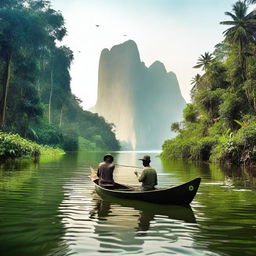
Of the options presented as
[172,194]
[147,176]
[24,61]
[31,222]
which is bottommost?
[31,222]

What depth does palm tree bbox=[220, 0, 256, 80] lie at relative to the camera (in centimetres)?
3953

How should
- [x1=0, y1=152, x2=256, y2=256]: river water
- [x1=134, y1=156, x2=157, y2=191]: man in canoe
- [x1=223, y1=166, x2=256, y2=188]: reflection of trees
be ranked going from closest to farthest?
[x1=0, y1=152, x2=256, y2=256]: river water < [x1=134, y1=156, x2=157, y2=191]: man in canoe < [x1=223, y1=166, x2=256, y2=188]: reflection of trees

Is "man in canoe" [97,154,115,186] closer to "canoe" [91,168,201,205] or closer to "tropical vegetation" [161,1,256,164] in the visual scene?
"canoe" [91,168,201,205]

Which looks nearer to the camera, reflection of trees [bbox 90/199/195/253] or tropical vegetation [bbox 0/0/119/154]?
reflection of trees [bbox 90/199/195/253]

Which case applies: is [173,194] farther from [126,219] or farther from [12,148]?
[12,148]

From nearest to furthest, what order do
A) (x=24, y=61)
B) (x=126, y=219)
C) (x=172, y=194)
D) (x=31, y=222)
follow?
(x=31, y=222) < (x=126, y=219) < (x=172, y=194) < (x=24, y=61)

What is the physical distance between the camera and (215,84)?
4769cm

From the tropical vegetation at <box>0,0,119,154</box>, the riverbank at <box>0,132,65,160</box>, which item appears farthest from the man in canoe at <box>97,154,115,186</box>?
the tropical vegetation at <box>0,0,119,154</box>

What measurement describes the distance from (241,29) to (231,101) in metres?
8.12

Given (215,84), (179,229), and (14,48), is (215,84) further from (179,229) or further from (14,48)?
(179,229)

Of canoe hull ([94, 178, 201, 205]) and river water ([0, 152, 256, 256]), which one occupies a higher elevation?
canoe hull ([94, 178, 201, 205])

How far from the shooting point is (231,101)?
128 ft

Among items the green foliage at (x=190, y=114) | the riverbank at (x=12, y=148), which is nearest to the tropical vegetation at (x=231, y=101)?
the green foliage at (x=190, y=114)

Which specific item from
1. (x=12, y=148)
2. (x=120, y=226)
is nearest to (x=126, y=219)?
(x=120, y=226)
